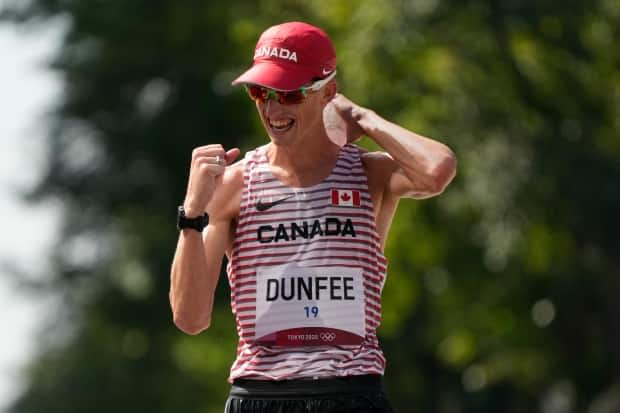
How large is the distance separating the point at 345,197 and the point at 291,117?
1.06 ft

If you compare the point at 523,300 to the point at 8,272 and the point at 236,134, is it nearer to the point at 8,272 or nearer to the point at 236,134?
Result: the point at 236,134

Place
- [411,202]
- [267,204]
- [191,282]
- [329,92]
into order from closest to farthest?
[191,282] < [267,204] < [329,92] < [411,202]

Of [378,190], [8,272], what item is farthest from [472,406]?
[378,190]

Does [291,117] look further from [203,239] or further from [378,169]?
[203,239]

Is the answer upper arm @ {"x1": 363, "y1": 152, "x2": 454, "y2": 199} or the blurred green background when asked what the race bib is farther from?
the blurred green background

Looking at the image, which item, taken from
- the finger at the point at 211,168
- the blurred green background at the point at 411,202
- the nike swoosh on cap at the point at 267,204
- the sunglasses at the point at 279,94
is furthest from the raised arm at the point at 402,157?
the blurred green background at the point at 411,202

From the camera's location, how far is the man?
260 inches

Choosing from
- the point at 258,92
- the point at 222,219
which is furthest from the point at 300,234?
the point at 258,92

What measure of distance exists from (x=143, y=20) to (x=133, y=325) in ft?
16.2

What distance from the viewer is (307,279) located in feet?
21.7

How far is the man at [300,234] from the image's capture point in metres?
6.61

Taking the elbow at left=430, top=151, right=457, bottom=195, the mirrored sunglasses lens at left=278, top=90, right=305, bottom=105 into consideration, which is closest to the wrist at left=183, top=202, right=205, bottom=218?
→ the mirrored sunglasses lens at left=278, top=90, right=305, bottom=105

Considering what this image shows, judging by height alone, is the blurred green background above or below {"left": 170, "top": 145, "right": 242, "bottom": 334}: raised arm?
above

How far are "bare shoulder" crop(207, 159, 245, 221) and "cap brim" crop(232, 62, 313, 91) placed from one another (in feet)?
1.14
